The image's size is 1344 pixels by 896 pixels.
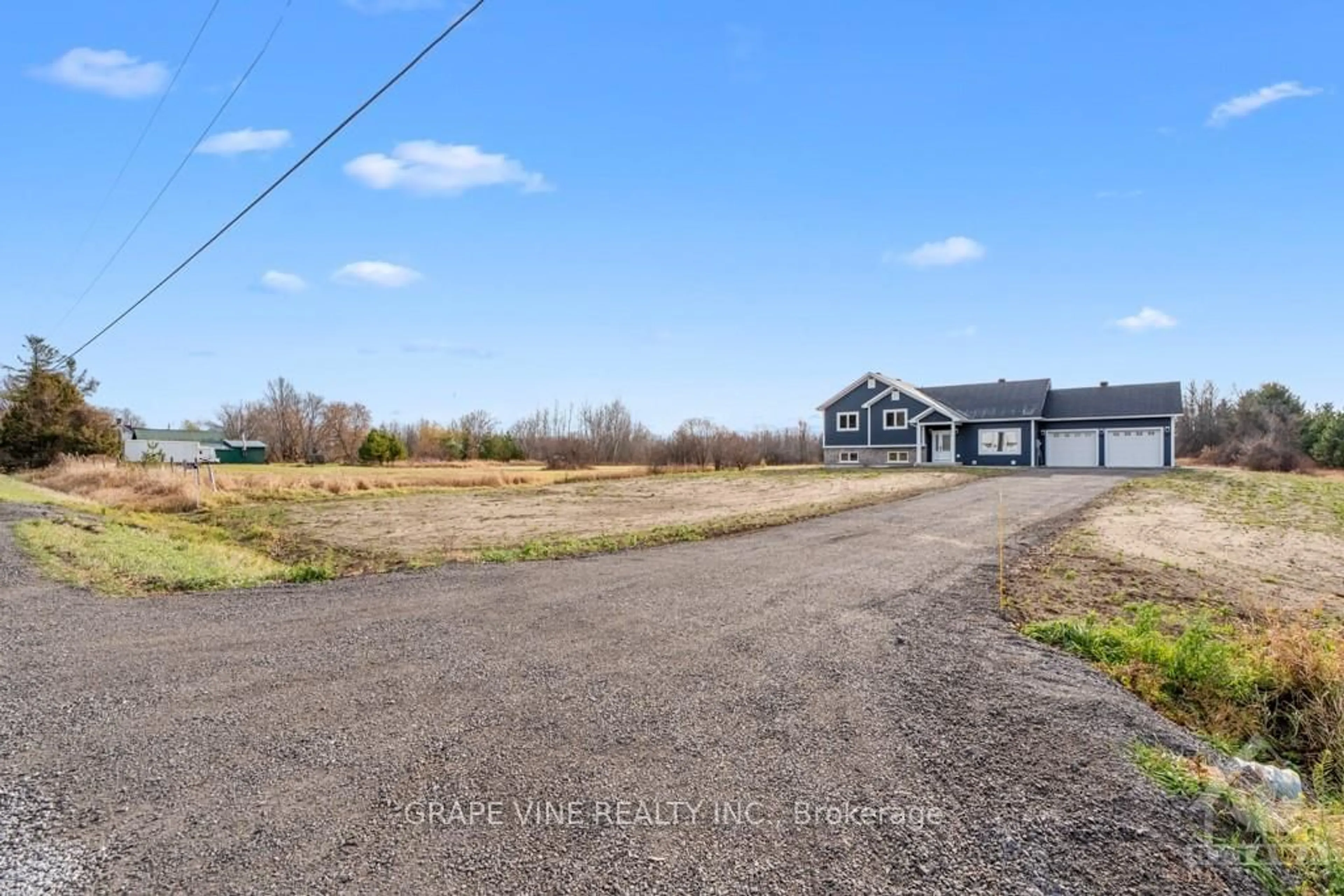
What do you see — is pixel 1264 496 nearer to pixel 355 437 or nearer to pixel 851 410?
pixel 851 410

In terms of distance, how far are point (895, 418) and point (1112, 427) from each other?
10.5 metres

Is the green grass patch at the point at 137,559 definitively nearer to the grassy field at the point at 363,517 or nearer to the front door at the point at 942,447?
Answer: the grassy field at the point at 363,517

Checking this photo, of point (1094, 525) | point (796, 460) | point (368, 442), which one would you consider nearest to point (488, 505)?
point (1094, 525)

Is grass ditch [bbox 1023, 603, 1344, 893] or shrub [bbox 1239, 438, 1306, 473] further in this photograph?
shrub [bbox 1239, 438, 1306, 473]

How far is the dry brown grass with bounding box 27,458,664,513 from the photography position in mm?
22375

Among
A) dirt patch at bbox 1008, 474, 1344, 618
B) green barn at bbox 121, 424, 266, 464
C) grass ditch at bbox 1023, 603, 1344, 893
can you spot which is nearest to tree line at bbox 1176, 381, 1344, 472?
dirt patch at bbox 1008, 474, 1344, 618

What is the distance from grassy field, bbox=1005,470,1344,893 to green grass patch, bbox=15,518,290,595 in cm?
877

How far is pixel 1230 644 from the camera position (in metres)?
5.09

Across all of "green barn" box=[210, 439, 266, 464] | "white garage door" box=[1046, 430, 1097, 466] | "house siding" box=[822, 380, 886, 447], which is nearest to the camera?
"white garage door" box=[1046, 430, 1097, 466]

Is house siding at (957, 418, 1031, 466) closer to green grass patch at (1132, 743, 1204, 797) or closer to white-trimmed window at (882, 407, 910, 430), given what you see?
white-trimmed window at (882, 407, 910, 430)

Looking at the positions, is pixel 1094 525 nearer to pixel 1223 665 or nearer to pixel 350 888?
pixel 1223 665

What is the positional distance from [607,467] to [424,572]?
43.7m

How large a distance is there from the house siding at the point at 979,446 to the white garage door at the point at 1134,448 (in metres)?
3.75

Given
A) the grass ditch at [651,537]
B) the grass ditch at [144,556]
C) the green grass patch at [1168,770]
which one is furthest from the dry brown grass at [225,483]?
the green grass patch at [1168,770]
